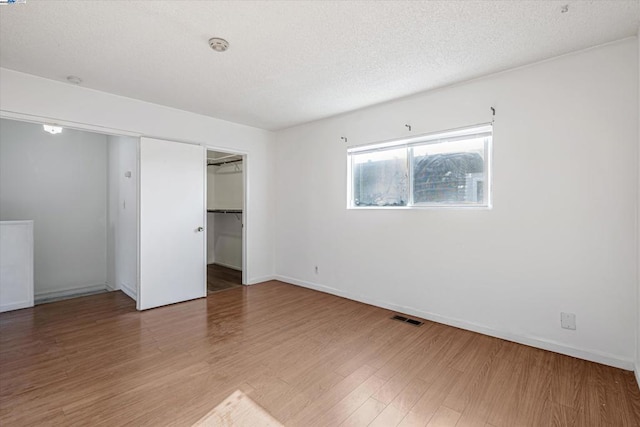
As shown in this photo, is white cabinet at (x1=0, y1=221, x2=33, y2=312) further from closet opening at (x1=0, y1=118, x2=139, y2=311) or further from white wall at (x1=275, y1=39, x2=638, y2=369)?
white wall at (x1=275, y1=39, x2=638, y2=369)

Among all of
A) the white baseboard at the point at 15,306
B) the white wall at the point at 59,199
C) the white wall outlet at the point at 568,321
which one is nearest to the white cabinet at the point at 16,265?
the white baseboard at the point at 15,306

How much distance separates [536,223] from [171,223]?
13.7 ft

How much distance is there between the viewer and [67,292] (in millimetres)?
4648

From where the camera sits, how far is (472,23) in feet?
6.79

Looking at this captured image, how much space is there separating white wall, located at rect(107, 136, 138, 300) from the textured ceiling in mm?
1235

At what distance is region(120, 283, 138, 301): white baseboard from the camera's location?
4.17 m

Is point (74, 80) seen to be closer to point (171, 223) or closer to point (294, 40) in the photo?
point (171, 223)

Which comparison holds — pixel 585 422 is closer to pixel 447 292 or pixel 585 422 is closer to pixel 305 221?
pixel 447 292

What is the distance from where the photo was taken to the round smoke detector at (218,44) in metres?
2.27

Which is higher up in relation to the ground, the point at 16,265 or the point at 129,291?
the point at 16,265

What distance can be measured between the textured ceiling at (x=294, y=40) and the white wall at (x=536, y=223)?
277mm

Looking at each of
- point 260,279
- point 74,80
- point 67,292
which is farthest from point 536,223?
point 67,292

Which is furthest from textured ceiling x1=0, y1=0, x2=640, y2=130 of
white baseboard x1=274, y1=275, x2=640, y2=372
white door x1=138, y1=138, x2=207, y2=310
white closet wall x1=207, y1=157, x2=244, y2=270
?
white closet wall x1=207, y1=157, x2=244, y2=270

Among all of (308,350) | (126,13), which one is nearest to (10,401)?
(308,350)
